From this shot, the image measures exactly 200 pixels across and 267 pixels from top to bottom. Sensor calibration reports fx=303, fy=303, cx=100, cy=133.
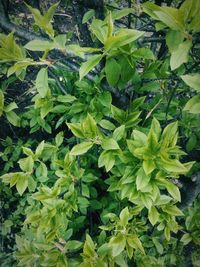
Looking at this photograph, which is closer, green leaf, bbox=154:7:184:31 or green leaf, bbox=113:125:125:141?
green leaf, bbox=154:7:184:31

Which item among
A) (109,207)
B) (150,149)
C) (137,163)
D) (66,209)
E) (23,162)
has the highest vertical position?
(150,149)

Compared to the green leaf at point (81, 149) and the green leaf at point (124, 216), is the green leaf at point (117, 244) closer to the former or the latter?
the green leaf at point (124, 216)

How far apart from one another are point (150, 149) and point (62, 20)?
3.67 m

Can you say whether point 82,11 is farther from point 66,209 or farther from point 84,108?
point 66,209

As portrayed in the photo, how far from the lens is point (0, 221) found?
2941 millimetres

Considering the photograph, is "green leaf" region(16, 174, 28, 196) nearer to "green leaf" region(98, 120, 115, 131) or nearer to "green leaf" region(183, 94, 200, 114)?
"green leaf" region(98, 120, 115, 131)

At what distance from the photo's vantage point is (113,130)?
1679mm

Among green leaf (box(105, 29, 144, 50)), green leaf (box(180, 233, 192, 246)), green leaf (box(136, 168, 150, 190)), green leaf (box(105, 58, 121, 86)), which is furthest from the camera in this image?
green leaf (box(180, 233, 192, 246))

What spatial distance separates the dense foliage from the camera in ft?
3.76

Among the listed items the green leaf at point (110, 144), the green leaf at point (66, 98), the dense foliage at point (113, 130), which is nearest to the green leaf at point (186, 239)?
the dense foliage at point (113, 130)

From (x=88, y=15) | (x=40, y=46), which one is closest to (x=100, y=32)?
(x=40, y=46)

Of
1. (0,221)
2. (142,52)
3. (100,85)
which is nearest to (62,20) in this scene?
A: (0,221)

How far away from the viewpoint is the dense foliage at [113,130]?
1.15 m

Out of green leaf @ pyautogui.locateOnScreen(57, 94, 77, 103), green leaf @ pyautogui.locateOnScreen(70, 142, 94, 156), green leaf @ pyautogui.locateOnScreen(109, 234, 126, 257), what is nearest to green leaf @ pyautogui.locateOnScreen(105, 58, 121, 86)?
green leaf @ pyautogui.locateOnScreen(70, 142, 94, 156)
